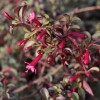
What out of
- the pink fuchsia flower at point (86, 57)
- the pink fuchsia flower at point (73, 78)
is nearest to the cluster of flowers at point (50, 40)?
the pink fuchsia flower at point (86, 57)

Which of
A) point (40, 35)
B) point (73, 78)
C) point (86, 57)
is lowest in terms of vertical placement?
point (73, 78)

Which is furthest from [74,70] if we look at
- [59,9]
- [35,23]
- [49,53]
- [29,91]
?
[59,9]

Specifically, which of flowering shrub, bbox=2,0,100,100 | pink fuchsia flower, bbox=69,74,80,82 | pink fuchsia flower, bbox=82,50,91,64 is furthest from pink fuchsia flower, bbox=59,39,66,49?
pink fuchsia flower, bbox=69,74,80,82

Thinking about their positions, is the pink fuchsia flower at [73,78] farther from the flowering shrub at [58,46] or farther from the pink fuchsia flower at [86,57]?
the pink fuchsia flower at [86,57]

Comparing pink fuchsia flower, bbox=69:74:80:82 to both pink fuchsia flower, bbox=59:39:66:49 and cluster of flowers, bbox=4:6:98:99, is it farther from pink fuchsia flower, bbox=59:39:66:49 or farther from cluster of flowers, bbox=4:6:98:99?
pink fuchsia flower, bbox=59:39:66:49

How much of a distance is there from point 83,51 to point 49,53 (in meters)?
0.19

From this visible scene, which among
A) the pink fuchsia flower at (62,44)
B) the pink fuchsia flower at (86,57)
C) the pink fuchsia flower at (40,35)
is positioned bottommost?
the pink fuchsia flower at (86,57)

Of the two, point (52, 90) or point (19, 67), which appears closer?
point (52, 90)

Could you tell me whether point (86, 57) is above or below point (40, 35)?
below

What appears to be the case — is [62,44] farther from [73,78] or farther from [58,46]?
[73,78]

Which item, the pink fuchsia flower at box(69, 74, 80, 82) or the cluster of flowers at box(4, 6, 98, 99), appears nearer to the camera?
the cluster of flowers at box(4, 6, 98, 99)

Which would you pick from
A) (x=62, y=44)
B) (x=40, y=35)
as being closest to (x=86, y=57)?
(x=62, y=44)

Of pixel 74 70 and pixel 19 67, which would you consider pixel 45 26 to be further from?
pixel 19 67

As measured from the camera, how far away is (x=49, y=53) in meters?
1.51
